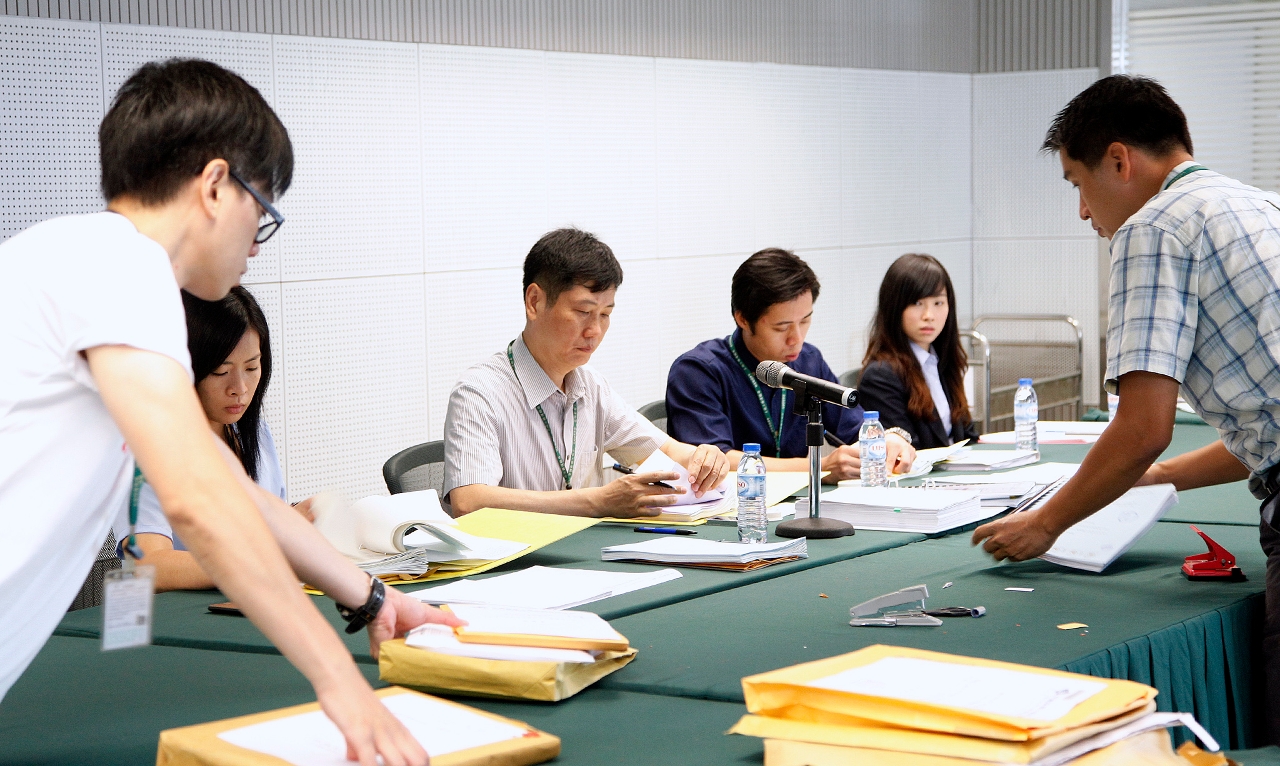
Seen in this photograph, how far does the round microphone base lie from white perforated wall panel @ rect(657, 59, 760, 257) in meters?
2.74

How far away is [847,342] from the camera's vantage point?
652 cm

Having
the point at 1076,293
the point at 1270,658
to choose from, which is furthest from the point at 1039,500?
the point at 1076,293

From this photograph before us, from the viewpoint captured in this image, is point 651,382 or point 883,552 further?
point 651,382

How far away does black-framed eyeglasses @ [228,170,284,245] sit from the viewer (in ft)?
4.35

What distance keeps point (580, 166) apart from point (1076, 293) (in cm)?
326

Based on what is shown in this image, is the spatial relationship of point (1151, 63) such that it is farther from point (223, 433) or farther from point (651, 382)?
point (223, 433)

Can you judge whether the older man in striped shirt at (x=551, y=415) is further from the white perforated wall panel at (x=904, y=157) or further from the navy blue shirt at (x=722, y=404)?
the white perforated wall panel at (x=904, y=157)

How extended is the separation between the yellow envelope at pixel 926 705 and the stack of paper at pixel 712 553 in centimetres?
88

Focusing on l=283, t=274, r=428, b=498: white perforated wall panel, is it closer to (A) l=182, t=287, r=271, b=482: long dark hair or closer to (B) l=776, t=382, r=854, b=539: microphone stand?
(A) l=182, t=287, r=271, b=482: long dark hair

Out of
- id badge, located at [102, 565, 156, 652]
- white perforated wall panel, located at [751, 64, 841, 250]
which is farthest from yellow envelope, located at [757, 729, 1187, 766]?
white perforated wall panel, located at [751, 64, 841, 250]

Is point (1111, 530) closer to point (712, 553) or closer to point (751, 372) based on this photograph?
point (712, 553)

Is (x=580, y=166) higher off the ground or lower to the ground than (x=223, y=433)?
higher

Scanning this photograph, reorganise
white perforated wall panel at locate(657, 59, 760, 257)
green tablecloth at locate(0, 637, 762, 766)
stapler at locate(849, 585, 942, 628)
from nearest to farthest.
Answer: green tablecloth at locate(0, 637, 762, 766) < stapler at locate(849, 585, 942, 628) < white perforated wall panel at locate(657, 59, 760, 257)

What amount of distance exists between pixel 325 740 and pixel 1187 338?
1.53m
